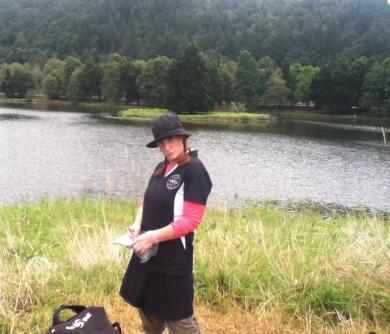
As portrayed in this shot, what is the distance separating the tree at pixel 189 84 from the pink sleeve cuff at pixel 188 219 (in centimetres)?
6450

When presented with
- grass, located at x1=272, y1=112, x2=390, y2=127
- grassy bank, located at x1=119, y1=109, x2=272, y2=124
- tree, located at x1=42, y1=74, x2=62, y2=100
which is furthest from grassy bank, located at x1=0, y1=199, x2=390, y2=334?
tree, located at x1=42, y1=74, x2=62, y2=100

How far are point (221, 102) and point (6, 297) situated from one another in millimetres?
73508

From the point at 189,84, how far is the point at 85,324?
66.8 metres

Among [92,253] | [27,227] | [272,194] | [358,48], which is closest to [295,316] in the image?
[92,253]

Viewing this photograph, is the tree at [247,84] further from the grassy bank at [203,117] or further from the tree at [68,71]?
the tree at [68,71]

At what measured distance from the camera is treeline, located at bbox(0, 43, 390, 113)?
232ft

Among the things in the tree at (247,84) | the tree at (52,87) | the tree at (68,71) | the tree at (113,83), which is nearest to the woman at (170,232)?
the tree at (247,84)

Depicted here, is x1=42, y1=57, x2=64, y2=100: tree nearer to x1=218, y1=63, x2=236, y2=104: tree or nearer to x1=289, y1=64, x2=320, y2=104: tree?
x1=218, y1=63, x2=236, y2=104: tree

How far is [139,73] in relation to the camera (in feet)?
290

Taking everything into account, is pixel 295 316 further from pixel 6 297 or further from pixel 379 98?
pixel 379 98

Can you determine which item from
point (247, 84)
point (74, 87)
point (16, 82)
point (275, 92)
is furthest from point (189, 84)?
point (16, 82)

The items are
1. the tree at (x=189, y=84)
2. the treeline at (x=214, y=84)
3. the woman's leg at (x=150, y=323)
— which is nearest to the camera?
the woman's leg at (x=150, y=323)

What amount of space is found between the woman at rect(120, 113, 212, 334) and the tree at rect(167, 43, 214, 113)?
211 ft

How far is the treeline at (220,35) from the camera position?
463ft
